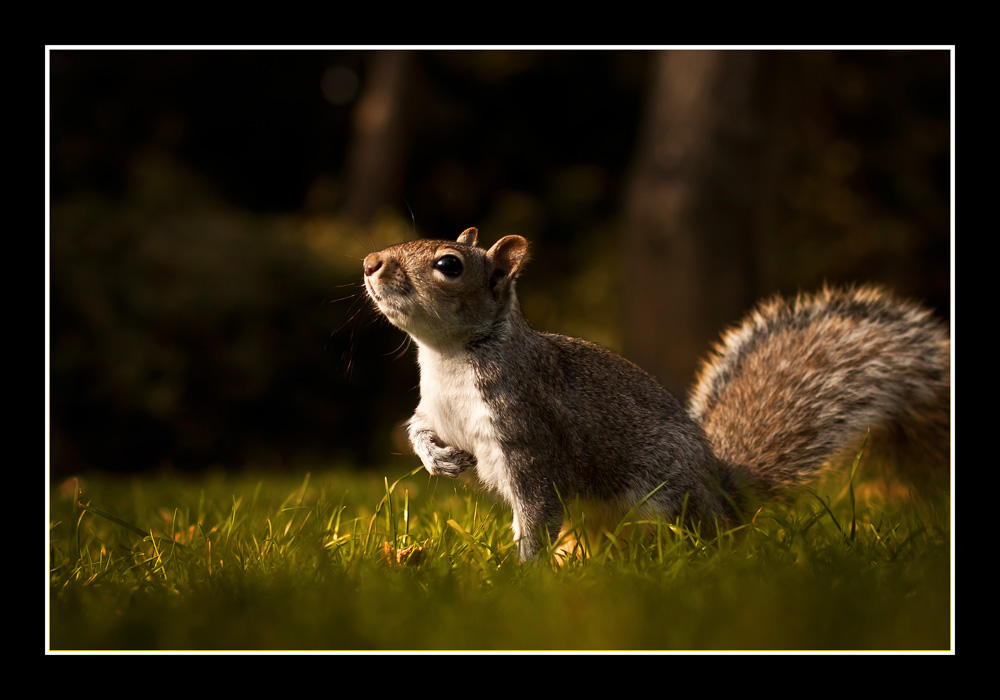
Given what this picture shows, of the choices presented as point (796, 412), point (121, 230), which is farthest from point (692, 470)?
point (121, 230)

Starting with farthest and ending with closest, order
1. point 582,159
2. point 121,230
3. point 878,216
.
→ point 582,159
point 878,216
point 121,230

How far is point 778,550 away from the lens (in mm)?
2020

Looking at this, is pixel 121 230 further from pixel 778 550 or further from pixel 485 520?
pixel 778 550

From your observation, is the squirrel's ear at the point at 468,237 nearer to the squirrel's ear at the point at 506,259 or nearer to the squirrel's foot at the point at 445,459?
the squirrel's ear at the point at 506,259

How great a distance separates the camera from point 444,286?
2162 millimetres

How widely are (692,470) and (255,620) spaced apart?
127 centimetres

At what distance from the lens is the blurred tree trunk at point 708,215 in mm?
5312

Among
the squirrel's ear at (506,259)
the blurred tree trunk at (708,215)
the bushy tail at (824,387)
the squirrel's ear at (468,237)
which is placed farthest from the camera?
the blurred tree trunk at (708,215)

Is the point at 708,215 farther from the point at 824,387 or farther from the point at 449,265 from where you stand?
the point at 449,265

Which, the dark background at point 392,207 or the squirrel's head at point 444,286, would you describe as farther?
the dark background at point 392,207

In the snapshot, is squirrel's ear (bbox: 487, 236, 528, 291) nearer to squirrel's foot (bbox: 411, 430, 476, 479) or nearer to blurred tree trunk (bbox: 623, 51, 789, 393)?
squirrel's foot (bbox: 411, 430, 476, 479)

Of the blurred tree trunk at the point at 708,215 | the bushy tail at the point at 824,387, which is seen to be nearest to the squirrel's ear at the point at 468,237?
the bushy tail at the point at 824,387

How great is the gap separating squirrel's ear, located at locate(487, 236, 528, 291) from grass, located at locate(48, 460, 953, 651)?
0.66 meters

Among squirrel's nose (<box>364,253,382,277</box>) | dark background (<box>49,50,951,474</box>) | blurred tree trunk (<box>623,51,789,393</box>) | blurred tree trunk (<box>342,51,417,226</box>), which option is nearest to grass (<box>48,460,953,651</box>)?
squirrel's nose (<box>364,253,382,277</box>)
